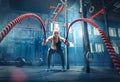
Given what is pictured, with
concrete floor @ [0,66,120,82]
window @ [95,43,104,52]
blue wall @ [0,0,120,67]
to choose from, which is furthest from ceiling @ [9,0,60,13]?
concrete floor @ [0,66,120,82]

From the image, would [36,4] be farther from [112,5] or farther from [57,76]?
[57,76]

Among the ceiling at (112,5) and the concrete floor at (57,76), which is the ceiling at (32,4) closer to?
the ceiling at (112,5)

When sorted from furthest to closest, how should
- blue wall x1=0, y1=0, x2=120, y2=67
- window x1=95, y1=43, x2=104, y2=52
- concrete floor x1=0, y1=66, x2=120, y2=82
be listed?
window x1=95, y1=43, x2=104, y2=52 → blue wall x1=0, y1=0, x2=120, y2=67 → concrete floor x1=0, y1=66, x2=120, y2=82

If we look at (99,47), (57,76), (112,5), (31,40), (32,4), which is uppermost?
(32,4)

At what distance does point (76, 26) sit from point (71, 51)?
3060 millimetres

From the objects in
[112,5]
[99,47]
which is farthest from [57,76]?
[99,47]

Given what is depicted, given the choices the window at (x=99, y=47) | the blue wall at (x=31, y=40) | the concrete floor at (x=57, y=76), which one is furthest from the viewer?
the window at (x=99, y=47)

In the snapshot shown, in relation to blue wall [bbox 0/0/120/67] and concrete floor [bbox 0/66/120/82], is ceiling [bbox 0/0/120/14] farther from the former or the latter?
concrete floor [bbox 0/66/120/82]

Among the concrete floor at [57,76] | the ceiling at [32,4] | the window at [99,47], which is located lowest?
the concrete floor at [57,76]

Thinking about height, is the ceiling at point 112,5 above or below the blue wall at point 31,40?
above

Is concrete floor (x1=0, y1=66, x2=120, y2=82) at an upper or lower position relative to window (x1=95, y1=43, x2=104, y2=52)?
lower

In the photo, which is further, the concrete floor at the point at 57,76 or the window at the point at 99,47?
the window at the point at 99,47

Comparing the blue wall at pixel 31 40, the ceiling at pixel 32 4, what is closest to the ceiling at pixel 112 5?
the blue wall at pixel 31 40

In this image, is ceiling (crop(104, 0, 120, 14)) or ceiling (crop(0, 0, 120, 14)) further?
ceiling (crop(0, 0, 120, 14))
